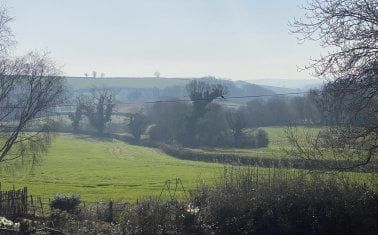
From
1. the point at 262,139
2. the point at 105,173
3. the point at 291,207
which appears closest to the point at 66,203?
the point at 291,207

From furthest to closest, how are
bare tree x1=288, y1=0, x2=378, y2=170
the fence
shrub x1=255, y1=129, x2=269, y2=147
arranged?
1. shrub x1=255, y1=129, x2=269, y2=147
2. the fence
3. bare tree x1=288, y1=0, x2=378, y2=170

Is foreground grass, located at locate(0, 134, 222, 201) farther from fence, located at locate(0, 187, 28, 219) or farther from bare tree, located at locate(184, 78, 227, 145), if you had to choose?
fence, located at locate(0, 187, 28, 219)

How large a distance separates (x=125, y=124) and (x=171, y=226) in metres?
80.4

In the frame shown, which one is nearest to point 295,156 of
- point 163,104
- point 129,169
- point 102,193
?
point 102,193

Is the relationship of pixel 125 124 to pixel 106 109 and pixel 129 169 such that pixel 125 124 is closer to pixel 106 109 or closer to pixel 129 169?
pixel 106 109

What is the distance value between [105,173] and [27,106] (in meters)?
17.3

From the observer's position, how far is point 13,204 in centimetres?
2497

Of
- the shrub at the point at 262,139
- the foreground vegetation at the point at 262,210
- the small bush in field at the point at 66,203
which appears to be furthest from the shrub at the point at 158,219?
the shrub at the point at 262,139

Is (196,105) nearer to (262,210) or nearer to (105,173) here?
(105,173)

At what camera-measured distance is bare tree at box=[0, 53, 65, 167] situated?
35.4m

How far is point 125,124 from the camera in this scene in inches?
3868

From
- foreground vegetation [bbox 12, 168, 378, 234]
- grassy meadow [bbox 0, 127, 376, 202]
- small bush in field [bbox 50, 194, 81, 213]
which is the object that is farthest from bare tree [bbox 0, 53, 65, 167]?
foreground vegetation [bbox 12, 168, 378, 234]

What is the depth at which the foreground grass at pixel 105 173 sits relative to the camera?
39188 millimetres

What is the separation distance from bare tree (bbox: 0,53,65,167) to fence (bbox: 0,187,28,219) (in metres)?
11.1
